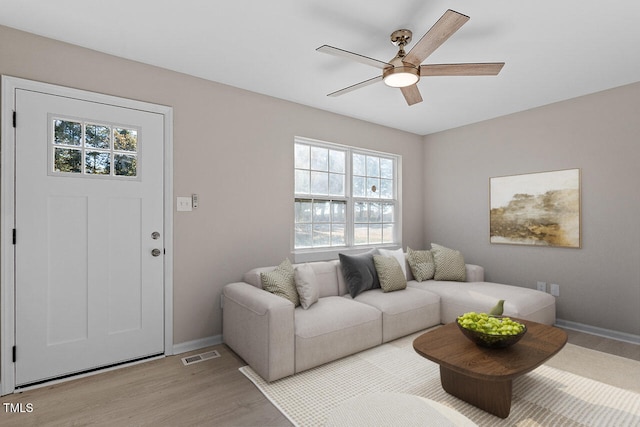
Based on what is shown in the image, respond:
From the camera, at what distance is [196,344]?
3045 millimetres

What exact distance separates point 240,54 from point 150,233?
5.57ft

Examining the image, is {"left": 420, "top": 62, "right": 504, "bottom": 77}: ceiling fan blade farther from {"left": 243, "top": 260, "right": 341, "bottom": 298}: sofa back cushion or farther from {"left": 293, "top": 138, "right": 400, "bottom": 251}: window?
{"left": 243, "top": 260, "right": 341, "bottom": 298}: sofa back cushion

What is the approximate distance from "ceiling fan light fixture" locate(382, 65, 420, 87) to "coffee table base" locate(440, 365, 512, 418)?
6.69 feet

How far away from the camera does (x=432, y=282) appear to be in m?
3.99

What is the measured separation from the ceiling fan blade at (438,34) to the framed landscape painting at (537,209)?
8.60 ft

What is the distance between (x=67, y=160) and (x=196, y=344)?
6.20 ft

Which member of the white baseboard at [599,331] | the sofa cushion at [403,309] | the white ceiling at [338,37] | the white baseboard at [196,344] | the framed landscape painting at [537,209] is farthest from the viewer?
the framed landscape painting at [537,209]

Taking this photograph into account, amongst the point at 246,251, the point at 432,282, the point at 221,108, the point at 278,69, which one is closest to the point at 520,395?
the point at 432,282

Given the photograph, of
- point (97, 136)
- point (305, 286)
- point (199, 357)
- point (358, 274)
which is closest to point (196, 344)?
point (199, 357)

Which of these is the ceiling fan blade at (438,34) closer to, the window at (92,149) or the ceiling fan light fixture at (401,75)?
the ceiling fan light fixture at (401,75)

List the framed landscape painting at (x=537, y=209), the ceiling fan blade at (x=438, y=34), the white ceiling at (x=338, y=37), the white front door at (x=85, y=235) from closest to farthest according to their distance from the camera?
the ceiling fan blade at (x=438, y=34) < the white ceiling at (x=338, y=37) < the white front door at (x=85, y=235) < the framed landscape painting at (x=537, y=209)

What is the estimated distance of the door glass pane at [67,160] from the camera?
2455 mm

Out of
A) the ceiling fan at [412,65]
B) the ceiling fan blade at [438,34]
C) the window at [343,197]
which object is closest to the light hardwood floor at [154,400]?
the window at [343,197]

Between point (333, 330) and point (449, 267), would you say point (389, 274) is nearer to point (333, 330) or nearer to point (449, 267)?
point (449, 267)
